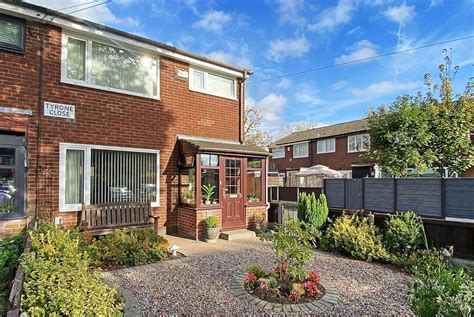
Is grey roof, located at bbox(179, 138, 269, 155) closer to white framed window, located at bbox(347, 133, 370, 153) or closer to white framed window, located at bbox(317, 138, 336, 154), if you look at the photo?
white framed window, located at bbox(347, 133, 370, 153)

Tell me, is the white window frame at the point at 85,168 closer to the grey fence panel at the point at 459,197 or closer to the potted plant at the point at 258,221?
the potted plant at the point at 258,221

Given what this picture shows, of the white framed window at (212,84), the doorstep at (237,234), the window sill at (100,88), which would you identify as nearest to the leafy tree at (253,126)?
the white framed window at (212,84)

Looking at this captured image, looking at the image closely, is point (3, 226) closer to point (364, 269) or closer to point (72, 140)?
point (72, 140)

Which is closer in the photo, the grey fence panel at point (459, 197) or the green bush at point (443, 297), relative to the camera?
the green bush at point (443, 297)

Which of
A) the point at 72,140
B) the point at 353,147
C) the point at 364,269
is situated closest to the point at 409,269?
the point at 364,269

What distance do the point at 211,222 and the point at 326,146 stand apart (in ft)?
72.7

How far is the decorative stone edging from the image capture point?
4332 millimetres

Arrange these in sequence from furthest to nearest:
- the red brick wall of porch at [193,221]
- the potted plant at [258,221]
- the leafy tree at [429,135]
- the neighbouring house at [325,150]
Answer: the neighbouring house at [325,150]
the leafy tree at [429,135]
the potted plant at [258,221]
the red brick wall of porch at [193,221]

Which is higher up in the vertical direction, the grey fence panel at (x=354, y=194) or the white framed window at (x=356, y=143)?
the white framed window at (x=356, y=143)

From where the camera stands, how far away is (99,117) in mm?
8594

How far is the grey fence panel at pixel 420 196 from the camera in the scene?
7043 millimetres

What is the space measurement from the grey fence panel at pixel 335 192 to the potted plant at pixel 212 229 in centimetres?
356

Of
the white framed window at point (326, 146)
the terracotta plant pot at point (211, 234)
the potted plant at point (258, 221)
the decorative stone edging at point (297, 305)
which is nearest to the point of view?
the decorative stone edging at point (297, 305)

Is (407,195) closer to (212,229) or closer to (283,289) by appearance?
(283,289)
